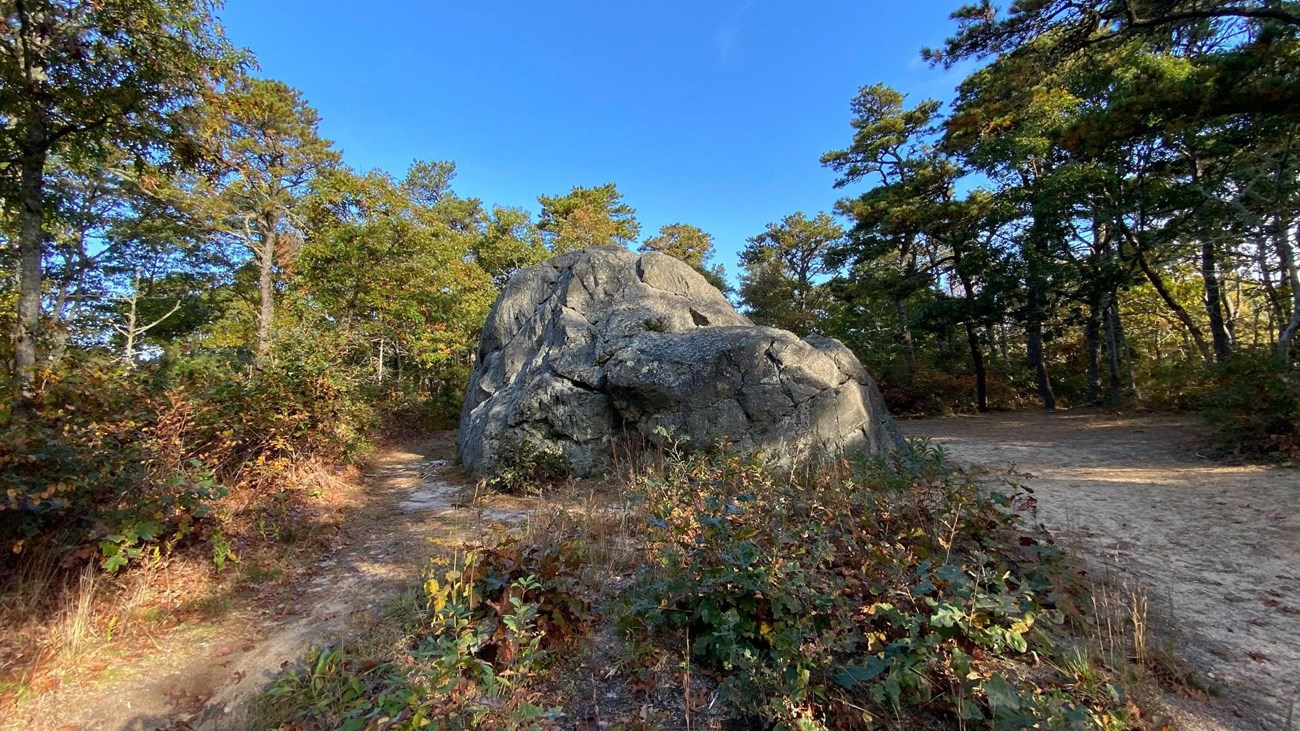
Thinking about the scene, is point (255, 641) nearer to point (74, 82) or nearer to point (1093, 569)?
point (74, 82)

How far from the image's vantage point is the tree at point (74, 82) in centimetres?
392

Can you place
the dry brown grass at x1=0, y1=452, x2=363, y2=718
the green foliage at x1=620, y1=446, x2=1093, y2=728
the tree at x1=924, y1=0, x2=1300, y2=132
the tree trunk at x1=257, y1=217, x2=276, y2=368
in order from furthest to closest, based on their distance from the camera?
1. the tree trunk at x1=257, y1=217, x2=276, y2=368
2. the tree at x1=924, y1=0, x2=1300, y2=132
3. the dry brown grass at x1=0, y1=452, x2=363, y2=718
4. the green foliage at x1=620, y1=446, x2=1093, y2=728

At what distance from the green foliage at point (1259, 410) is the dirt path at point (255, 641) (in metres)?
9.27

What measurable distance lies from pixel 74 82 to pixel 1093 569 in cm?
861

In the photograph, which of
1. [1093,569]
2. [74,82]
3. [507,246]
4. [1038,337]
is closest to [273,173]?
[507,246]

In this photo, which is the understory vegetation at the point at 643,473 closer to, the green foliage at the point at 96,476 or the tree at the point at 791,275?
the green foliage at the point at 96,476

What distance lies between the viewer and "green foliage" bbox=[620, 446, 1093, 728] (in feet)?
6.55

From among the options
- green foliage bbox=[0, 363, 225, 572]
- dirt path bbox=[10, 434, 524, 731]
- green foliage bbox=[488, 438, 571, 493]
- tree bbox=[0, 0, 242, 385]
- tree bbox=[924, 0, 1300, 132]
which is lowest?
dirt path bbox=[10, 434, 524, 731]

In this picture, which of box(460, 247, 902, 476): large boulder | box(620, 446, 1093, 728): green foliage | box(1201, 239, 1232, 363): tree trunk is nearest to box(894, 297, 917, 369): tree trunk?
box(1201, 239, 1232, 363): tree trunk

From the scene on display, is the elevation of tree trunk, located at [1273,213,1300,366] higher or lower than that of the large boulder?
higher

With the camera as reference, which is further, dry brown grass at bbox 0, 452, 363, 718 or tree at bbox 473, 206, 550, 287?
tree at bbox 473, 206, 550, 287

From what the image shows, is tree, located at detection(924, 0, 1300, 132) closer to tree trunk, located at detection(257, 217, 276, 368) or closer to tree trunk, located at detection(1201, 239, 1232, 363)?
tree trunk, located at detection(1201, 239, 1232, 363)

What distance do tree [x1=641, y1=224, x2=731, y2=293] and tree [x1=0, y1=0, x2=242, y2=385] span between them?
2451 centimetres

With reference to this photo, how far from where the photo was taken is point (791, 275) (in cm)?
2570
